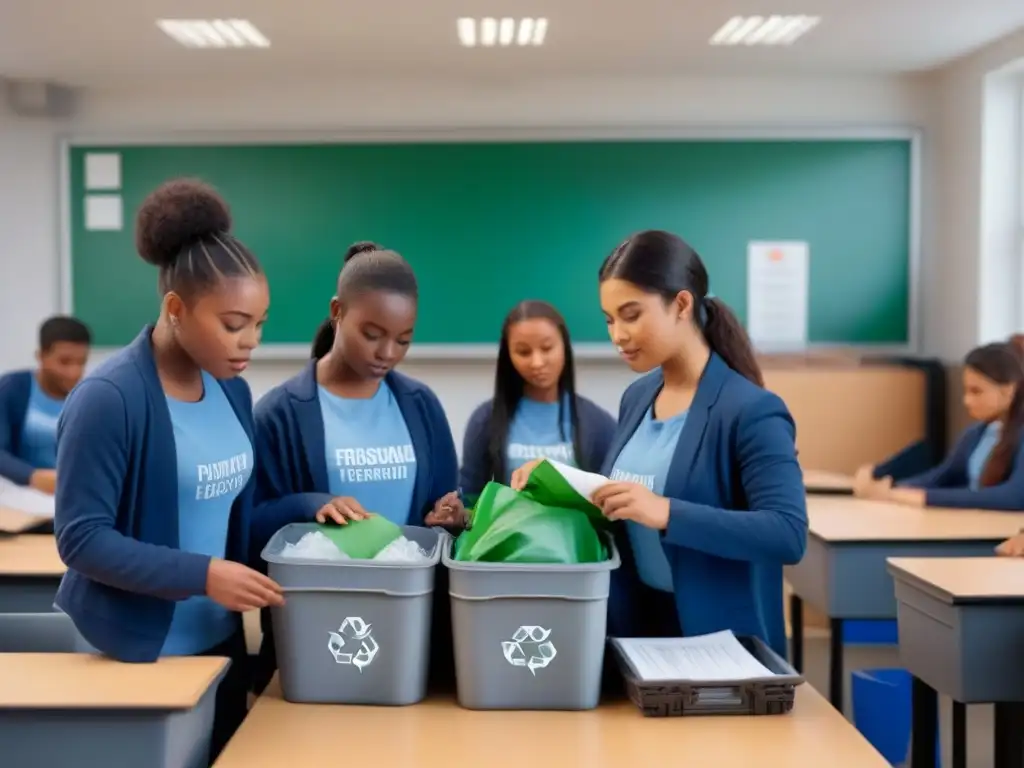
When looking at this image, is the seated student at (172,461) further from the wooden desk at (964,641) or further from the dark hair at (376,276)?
the wooden desk at (964,641)

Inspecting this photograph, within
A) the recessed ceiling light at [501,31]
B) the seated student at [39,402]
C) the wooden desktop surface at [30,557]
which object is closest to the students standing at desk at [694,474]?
the wooden desktop surface at [30,557]

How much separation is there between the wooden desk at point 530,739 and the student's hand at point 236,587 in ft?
0.62

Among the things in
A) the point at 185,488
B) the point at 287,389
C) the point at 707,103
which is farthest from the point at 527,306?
the point at 707,103

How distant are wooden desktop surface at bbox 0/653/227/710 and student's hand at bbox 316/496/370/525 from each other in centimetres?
29

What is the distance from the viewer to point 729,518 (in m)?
1.55

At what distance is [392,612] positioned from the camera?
4.77ft

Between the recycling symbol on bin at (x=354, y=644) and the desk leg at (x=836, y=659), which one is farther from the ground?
the recycling symbol on bin at (x=354, y=644)

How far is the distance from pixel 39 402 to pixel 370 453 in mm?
2311

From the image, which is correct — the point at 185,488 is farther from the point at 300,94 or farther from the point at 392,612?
the point at 300,94

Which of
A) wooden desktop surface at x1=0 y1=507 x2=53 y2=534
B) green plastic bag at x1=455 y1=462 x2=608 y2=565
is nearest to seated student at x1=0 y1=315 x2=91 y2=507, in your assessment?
wooden desktop surface at x1=0 y1=507 x2=53 y2=534

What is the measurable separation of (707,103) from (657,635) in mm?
3901

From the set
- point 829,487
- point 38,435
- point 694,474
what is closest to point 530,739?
point 694,474

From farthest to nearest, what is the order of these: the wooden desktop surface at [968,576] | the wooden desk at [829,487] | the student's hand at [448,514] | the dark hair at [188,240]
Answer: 1. the wooden desk at [829,487]
2. the wooden desktop surface at [968,576]
3. the student's hand at [448,514]
4. the dark hair at [188,240]

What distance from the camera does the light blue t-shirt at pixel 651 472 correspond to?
1690 millimetres
